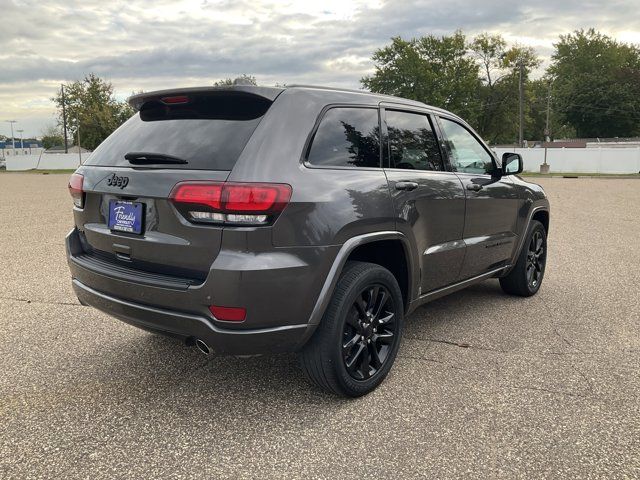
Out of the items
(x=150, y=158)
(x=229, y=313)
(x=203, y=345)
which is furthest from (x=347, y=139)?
(x=203, y=345)

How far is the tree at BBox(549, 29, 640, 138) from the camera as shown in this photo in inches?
2598

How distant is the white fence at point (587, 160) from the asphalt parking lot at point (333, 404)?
1545 inches

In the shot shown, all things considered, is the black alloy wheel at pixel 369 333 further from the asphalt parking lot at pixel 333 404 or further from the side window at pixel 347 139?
the side window at pixel 347 139

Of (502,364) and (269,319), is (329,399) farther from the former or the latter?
(502,364)

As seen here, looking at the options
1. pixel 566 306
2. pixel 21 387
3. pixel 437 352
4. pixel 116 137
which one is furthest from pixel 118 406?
pixel 566 306

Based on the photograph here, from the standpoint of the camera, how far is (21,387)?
3.35 metres

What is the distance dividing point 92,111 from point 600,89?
60362 mm

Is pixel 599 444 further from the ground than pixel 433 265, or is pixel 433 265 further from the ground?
pixel 433 265

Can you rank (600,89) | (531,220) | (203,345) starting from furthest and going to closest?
(600,89), (531,220), (203,345)

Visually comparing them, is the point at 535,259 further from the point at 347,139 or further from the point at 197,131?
the point at 197,131

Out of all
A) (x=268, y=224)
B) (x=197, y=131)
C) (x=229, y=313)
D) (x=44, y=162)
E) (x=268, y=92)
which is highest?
(x=44, y=162)

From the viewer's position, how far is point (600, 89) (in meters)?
67.3

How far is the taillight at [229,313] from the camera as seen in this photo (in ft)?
8.66

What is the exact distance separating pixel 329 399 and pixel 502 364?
1.27 metres
